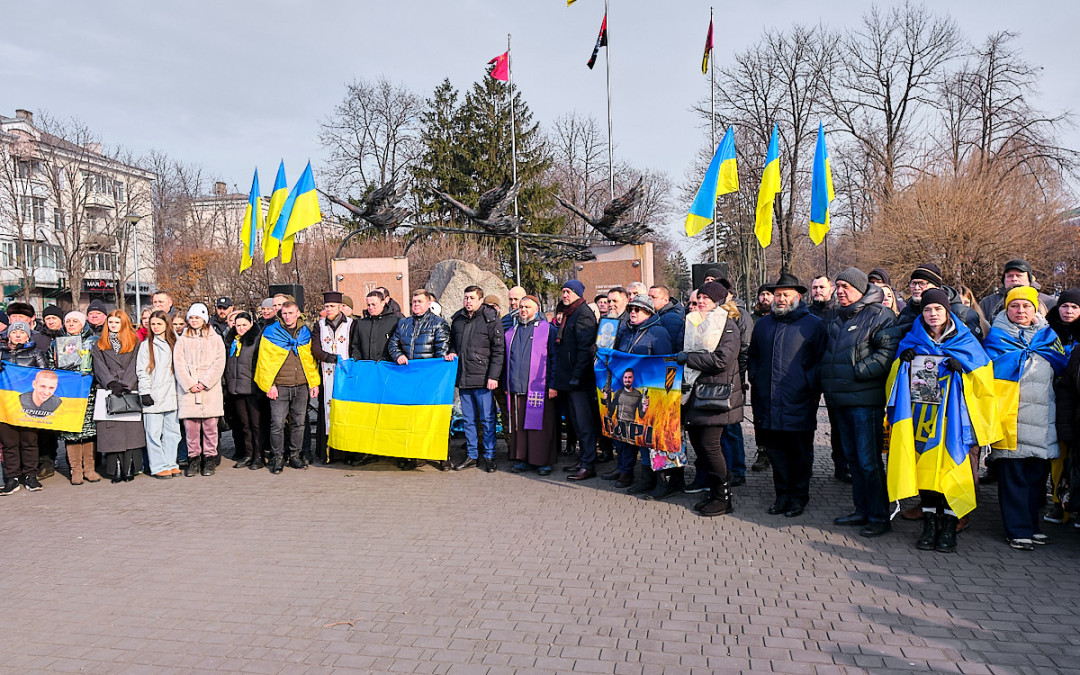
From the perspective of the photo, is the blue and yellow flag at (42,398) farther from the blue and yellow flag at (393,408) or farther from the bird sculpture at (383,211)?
the bird sculpture at (383,211)

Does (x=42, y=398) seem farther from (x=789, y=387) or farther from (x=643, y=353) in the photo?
(x=789, y=387)

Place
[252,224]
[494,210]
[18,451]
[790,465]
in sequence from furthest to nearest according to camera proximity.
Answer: [494,210]
[252,224]
[18,451]
[790,465]

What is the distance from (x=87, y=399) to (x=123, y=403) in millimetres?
434

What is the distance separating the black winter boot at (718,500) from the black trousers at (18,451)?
704 cm

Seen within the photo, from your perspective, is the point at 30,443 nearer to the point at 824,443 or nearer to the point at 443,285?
the point at 824,443

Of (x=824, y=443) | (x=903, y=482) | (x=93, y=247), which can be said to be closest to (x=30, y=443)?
(x=903, y=482)

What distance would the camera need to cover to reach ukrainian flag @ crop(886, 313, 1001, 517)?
5.23 m

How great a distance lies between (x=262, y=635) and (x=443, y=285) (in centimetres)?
1726

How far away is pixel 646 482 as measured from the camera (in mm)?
7172

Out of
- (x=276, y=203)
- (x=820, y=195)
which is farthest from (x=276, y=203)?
(x=820, y=195)

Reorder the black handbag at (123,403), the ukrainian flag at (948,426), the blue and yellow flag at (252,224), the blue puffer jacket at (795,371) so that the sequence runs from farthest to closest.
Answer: the blue and yellow flag at (252,224) → the black handbag at (123,403) → the blue puffer jacket at (795,371) → the ukrainian flag at (948,426)

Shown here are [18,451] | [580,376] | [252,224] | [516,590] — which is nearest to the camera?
[516,590]

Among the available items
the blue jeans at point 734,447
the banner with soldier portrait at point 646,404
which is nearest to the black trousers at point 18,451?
the banner with soldier portrait at point 646,404

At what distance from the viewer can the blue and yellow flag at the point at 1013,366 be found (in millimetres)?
5336
